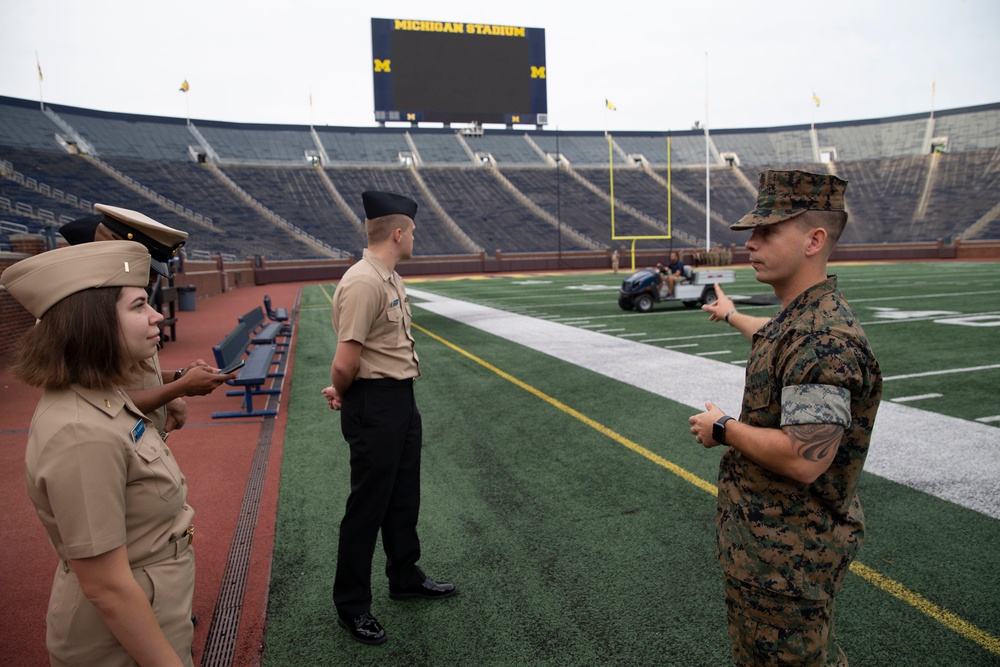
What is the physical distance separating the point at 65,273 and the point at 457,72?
57.0 metres

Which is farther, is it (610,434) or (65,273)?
(610,434)

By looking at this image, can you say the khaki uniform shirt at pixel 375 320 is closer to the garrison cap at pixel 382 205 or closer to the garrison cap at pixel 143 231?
the garrison cap at pixel 382 205

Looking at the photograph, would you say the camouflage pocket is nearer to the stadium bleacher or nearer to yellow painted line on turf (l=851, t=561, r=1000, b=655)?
yellow painted line on turf (l=851, t=561, r=1000, b=655)

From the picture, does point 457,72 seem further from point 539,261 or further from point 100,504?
point 100,504

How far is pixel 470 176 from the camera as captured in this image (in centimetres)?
6228

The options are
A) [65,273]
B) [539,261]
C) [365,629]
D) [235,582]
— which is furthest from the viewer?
[539,261]

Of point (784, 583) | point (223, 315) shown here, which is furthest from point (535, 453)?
point (223, 315)

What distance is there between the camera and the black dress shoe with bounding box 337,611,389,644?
3.40m

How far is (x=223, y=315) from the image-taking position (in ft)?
65.1

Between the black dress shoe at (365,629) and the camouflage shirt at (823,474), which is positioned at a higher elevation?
the camouflage shirt at (823,474)

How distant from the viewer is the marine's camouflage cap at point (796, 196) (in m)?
2.10

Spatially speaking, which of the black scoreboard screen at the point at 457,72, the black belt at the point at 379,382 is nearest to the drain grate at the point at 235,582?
the black belt at the point at 379,382

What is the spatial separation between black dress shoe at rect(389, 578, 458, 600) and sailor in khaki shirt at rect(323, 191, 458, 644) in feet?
1.20

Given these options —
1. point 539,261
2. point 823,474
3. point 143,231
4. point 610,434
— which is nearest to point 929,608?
point 823,474
